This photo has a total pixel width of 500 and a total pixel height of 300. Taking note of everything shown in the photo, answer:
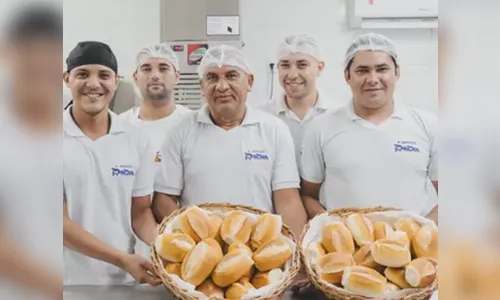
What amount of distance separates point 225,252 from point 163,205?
28cm

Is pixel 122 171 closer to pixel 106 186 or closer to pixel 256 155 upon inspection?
pixel 106 186

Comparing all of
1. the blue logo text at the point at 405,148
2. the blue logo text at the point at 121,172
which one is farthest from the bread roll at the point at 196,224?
the blue logo text at the point at 405,148

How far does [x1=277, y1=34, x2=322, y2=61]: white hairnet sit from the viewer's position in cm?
139

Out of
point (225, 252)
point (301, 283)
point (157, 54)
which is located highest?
point (157, 54)

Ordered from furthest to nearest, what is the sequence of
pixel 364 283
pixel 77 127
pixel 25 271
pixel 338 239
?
pixel 77 127
pixel 338 239
pixel 364 283
pixel 25 271

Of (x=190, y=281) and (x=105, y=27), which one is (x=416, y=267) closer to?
(x=190, y=281)

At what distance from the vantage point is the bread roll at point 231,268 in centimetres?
119

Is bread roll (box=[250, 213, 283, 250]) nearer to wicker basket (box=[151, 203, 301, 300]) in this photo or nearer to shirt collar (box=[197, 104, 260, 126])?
wicker basket (box=[151, 203, 301, 300])

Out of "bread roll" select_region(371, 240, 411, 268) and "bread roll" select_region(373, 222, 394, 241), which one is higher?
"bread roll" select_region(373, 222, 394, 241)

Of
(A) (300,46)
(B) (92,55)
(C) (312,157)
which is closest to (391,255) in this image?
(C) (312,157)

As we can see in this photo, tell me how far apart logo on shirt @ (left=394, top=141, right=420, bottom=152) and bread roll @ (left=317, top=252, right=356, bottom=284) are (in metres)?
0.37

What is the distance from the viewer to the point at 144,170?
1.42 metres

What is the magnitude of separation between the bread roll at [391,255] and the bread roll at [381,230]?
5 centimetres

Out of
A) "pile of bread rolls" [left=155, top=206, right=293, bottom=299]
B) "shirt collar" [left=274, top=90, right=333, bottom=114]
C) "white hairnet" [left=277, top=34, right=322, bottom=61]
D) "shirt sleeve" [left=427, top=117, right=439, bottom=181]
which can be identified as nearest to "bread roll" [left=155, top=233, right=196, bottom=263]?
"pile of bread rolls" [left=155, top=206, right=293, bottom=299]
